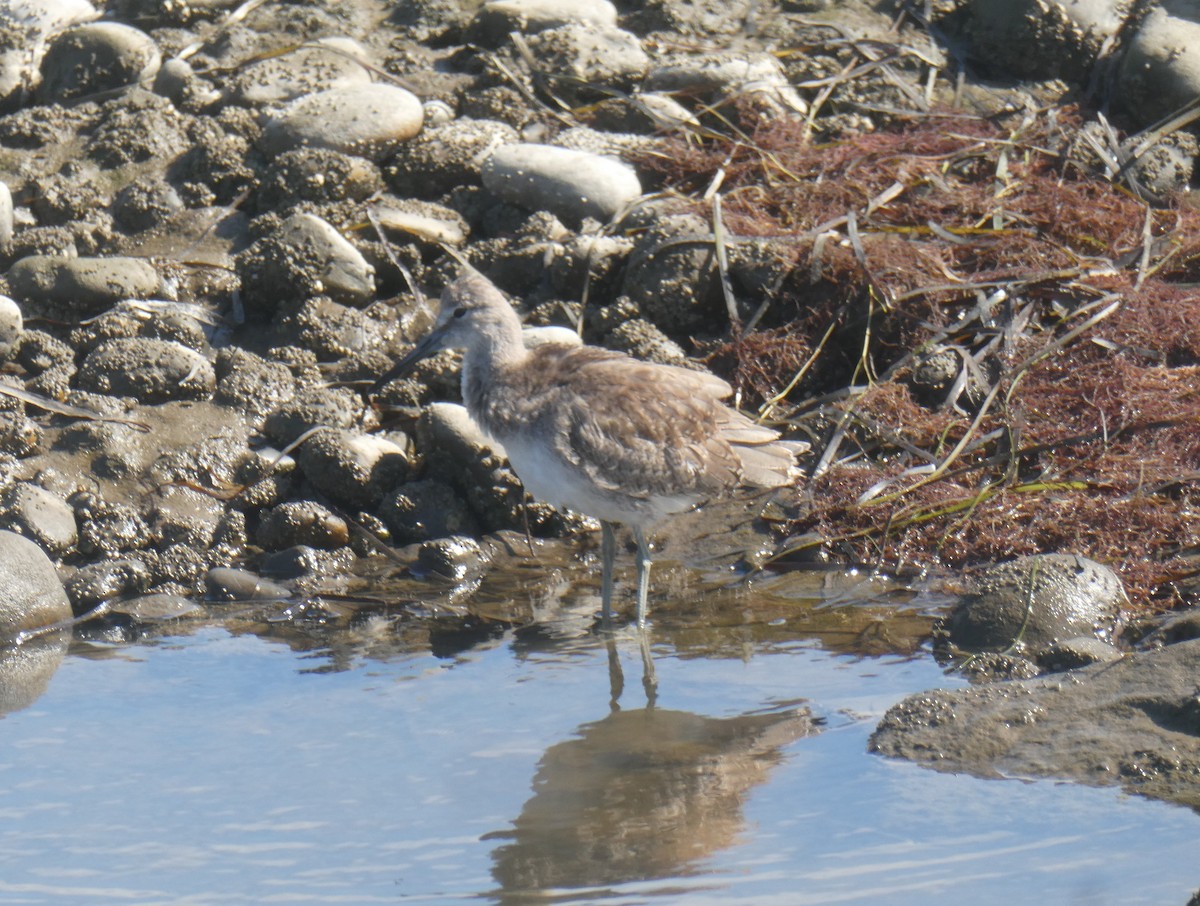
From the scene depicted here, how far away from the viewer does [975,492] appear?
7352 mm

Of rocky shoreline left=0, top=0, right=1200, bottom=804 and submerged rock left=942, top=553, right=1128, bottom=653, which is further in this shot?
rocky shoreline left=0, top=0, right=1200, bottom=804

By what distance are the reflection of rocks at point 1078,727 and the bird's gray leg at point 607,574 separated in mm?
1733

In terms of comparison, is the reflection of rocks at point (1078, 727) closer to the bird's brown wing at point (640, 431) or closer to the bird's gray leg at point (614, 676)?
the bird's gray leg at point (614, 676)

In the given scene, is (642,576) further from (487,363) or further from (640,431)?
(487,363)

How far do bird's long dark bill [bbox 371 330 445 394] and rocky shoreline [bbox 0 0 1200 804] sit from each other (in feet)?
0.91

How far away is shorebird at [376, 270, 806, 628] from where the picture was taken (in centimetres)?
655

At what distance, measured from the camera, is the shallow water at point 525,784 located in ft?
14.5

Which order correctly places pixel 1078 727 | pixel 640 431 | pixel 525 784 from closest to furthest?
pixel 1078 727, pixel 525 784, pixel 640 431

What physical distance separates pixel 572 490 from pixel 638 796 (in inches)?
70.3

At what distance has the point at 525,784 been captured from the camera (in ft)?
16.9

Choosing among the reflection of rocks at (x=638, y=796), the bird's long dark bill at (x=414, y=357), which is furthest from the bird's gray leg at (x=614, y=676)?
the bird's long dark bill at (x=414, y=357)

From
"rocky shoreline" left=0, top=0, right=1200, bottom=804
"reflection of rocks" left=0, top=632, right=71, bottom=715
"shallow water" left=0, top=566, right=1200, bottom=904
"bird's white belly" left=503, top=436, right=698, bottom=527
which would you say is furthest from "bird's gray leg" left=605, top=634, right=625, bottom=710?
"reflection of rocks" left=0, top=632, right=71, bottom=715

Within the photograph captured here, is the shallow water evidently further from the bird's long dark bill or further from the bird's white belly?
the bird's long dark bill

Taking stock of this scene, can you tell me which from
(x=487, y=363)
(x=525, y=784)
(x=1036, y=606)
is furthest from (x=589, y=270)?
(x=525, y=784)
